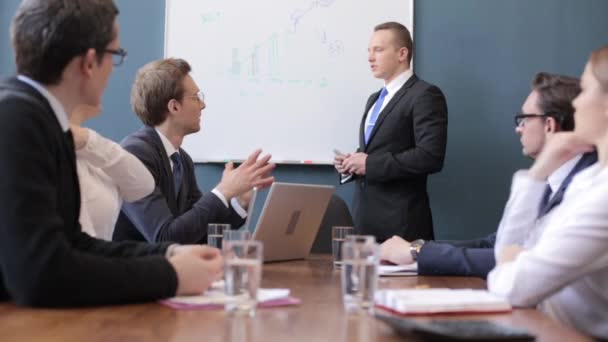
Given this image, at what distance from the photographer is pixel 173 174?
2.83m

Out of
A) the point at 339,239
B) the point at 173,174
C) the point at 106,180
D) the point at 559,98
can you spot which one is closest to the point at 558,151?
the point at 559,98

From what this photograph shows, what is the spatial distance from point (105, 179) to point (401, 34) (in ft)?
6.47

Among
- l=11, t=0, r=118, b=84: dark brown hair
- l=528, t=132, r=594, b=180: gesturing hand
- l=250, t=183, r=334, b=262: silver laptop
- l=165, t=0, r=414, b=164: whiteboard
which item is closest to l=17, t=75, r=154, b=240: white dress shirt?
l=250, t=183, r=334, b=262: silver laptop

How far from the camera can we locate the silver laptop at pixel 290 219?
7.64ft

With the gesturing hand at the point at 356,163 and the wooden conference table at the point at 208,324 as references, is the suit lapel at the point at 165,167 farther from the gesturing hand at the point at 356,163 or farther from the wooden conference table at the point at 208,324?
the wooden conference table at the point at 208,324

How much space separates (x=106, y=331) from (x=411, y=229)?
2614 mm

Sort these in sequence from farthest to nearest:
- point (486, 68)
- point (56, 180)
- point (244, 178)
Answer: point (486, 68) < point (244, 178) < point (56, 180)

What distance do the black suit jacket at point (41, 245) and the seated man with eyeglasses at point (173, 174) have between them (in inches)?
41.7

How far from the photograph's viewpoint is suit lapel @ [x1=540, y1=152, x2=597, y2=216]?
203 cm

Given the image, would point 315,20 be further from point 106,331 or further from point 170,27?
point 106,331

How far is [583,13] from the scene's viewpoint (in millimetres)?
3914

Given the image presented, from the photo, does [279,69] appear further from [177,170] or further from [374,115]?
[177,170]

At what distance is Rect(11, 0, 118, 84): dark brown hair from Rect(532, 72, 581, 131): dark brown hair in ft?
4.94

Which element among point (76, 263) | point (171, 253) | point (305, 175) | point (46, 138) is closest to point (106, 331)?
point (76, 263)
